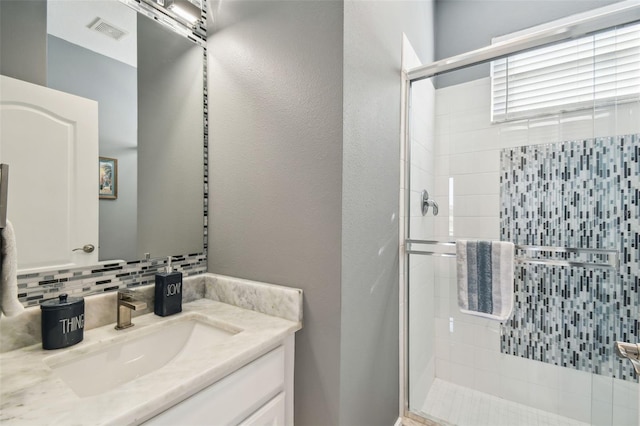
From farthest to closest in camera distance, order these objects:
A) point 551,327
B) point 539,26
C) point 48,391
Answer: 1. point 539,26
2. point 551,327
3. point 48,391

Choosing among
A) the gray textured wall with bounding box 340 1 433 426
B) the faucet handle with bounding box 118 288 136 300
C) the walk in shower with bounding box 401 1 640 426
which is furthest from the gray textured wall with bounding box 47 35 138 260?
the walk in shower with bounding box 401 1 640 426

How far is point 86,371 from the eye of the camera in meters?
0.79

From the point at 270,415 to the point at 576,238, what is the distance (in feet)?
4.58

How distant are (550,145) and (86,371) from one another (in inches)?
75.5

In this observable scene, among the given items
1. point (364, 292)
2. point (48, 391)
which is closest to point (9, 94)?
point (48, 391)

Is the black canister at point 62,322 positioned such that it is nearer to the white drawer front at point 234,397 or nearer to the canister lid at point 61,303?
the canister lid at point 61,303

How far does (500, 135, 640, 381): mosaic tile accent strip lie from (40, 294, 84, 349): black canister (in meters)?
1.72

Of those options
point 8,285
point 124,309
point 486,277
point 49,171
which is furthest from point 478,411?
point 49,171

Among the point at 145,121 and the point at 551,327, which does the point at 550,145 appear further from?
the point at 145,121

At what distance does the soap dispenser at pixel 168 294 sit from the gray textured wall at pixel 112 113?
141mm

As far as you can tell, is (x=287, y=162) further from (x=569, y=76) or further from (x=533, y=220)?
(x=569, y=76)

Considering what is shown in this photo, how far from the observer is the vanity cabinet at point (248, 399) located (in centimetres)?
67

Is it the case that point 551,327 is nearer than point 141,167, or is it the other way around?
point 141,167

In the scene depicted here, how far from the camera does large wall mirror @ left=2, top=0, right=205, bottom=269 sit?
94 cm
